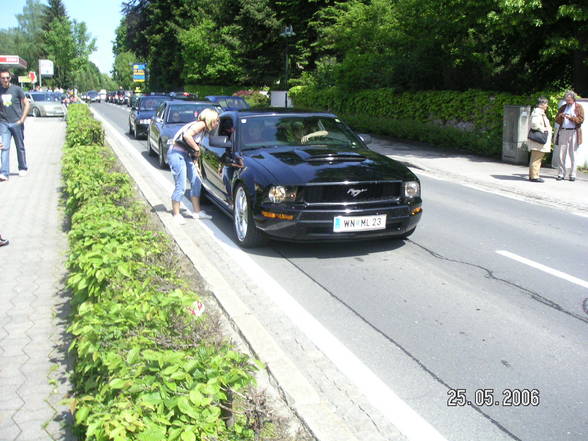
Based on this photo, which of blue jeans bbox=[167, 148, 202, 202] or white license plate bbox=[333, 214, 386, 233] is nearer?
white license plate bbox=[333, 214, 386, 233]

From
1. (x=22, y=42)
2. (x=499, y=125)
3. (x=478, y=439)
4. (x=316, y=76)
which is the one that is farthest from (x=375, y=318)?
(x=22, y=42)

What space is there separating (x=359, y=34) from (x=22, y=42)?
115649 millimetres

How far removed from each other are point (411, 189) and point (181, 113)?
31.2 feet

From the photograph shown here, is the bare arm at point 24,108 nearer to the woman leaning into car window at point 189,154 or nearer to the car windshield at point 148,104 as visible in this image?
the woman leaning into car window at point 189,154

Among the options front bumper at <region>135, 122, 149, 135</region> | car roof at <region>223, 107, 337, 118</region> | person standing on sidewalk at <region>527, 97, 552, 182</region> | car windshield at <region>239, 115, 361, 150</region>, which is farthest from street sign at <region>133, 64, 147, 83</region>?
car windshield at <region>239, 115, 361, 150</region>

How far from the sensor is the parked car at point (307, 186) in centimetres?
650

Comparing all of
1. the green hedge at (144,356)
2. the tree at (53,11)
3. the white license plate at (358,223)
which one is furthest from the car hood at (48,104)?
the tree at (53,11)

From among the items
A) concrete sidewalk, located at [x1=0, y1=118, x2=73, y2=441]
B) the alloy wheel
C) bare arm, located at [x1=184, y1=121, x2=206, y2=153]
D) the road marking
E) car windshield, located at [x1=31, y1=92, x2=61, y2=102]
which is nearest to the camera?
concrete sidewalk, located at [x1=0, y1=118, x2=73, y2=441]

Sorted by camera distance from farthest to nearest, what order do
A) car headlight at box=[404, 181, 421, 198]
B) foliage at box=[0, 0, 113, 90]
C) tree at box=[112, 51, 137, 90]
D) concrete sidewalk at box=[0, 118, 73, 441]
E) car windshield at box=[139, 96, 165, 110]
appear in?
tree at box=[112, 51, 137, 90] → foliage at box=[0, 0, 113, 90] → car windshield at box=[139, 96, 165, 110] → car headlight at box=[404, 181, 421, 198] → concrete sidewalk at box=[0, 118, 73, 441]

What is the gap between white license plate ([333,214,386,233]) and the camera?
6477mm

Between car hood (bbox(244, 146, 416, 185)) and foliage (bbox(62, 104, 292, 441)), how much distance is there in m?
2.05

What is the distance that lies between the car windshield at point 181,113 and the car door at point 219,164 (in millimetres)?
5969
